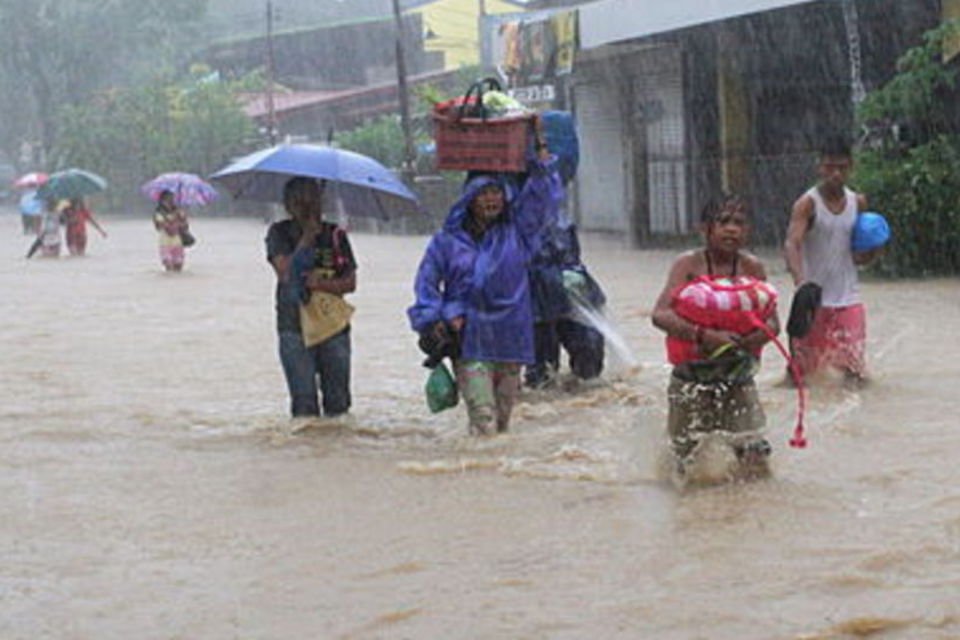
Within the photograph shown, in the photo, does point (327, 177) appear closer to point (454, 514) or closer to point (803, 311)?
point (454, 514)

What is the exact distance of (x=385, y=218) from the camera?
30.1 feet

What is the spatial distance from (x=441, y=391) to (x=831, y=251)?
8.25ft

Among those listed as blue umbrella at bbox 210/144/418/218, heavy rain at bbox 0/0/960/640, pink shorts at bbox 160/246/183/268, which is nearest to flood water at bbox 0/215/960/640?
heavy rain at bbox 0/0/960/640

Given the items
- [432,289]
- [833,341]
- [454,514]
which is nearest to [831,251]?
[833,341]

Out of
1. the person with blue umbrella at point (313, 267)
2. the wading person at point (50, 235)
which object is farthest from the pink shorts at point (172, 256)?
the person with blue umbrella at point (313, 267)

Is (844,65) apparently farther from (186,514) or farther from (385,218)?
(186,514)

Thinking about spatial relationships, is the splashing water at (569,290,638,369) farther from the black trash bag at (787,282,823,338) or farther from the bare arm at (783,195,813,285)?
the black trash bag at (787,282,823,338)

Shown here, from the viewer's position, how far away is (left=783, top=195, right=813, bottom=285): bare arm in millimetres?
9148

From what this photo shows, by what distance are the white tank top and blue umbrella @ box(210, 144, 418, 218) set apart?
217 centimetres

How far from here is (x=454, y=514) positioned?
6805 mm

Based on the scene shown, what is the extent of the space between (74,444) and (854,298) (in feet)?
14.2

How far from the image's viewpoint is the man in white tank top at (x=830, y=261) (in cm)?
916

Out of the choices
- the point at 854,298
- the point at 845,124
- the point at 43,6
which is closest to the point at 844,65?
the point at 845,124

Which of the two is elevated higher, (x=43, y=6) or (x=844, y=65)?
Result: (x=43, y=6)
